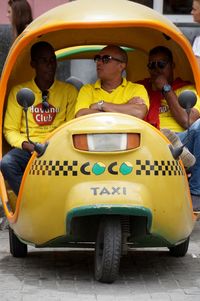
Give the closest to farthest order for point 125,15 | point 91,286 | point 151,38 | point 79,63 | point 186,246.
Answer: point 91,286 → point 125,15 → point 186,246 → point 151,38 → point 79,63

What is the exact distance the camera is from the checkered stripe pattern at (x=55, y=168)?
6387 millimetres

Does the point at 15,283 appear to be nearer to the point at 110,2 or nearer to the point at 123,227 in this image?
the point at 123,227

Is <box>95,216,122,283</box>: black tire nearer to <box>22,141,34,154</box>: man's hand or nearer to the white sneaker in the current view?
the white sneaker

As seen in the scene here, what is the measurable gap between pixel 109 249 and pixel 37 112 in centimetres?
152

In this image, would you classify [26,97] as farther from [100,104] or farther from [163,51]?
[163,51]

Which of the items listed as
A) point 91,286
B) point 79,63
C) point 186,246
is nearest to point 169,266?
point 186,246

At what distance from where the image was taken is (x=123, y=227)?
651 centimetres

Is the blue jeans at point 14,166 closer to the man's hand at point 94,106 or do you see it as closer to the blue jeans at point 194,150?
the man's hand at point 94,106

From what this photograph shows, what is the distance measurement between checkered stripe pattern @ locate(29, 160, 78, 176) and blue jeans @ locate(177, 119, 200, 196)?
3.59 feet

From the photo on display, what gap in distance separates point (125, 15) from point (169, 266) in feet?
5.45

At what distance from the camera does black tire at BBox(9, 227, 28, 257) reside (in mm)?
7359

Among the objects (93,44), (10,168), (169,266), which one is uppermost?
(93,44)

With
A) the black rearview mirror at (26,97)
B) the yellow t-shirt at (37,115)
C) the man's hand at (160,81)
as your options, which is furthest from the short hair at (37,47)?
the black rearview mirror at (26,97)

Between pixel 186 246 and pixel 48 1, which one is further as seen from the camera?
pixel 48 1
